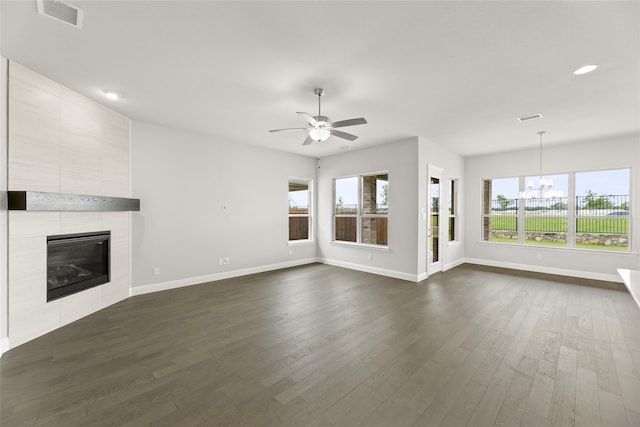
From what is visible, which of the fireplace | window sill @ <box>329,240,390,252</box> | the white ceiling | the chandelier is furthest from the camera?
window sill @ <box>329,240,390,252</box>

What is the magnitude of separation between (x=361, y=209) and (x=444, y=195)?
6.31 feet

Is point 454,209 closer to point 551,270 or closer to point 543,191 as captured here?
point 543,191

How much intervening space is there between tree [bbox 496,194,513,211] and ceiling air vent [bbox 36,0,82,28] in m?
8.07

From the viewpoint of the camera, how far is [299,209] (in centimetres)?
710

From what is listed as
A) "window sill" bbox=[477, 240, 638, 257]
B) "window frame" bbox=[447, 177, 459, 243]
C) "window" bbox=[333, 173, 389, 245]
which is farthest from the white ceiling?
"window frame" bbox=[447, 177, 459, 243]

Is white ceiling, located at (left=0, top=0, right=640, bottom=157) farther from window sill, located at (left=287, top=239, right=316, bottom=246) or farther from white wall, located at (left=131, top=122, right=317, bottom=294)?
window sill, located at (left=287, top=239, right=316, bottom=246)

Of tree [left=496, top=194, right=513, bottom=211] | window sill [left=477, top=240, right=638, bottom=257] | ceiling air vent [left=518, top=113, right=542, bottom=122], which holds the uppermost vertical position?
ceiling air vent [left=518, top=113, right=542, bottom=122]

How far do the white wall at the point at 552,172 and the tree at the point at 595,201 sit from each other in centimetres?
36

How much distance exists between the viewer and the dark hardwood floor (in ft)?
5.93

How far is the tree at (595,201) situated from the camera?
5379 mm

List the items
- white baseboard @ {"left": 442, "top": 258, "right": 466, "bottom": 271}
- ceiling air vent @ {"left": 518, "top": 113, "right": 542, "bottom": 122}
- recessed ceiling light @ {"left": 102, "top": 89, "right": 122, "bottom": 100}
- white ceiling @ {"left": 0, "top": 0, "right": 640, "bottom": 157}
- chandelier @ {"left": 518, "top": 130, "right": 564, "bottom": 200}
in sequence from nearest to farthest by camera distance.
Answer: white ceiling @ {"left": 0, "top": 0, "right": 640, "bottom": 157} < recessed ceiling light @ {"left": 102, "top": 89, "right": 122, "bottom": 100} < ceiling air vent @ {"left": 518, "top": 113, "right": 542, "bottom": 122} < chandelier @ {"left": 518, "top": 130, "right": 564, "bottom": 200} < white baseboard @ {"left": 442, "top": 258, "right": 466, "bottom": 271}

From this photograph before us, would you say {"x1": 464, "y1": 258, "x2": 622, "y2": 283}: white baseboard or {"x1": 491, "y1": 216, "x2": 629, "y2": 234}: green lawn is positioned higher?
{"x1": 491, "y1": 216, "x2": 629, "y2": 234}: green lawn

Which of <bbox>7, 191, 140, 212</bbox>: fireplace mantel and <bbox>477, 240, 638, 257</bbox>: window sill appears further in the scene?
<bbox>477, 240, 638, 257</bbox>: window sill

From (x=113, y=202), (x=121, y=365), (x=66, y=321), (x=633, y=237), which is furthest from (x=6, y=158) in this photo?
(x=633, y=237)
